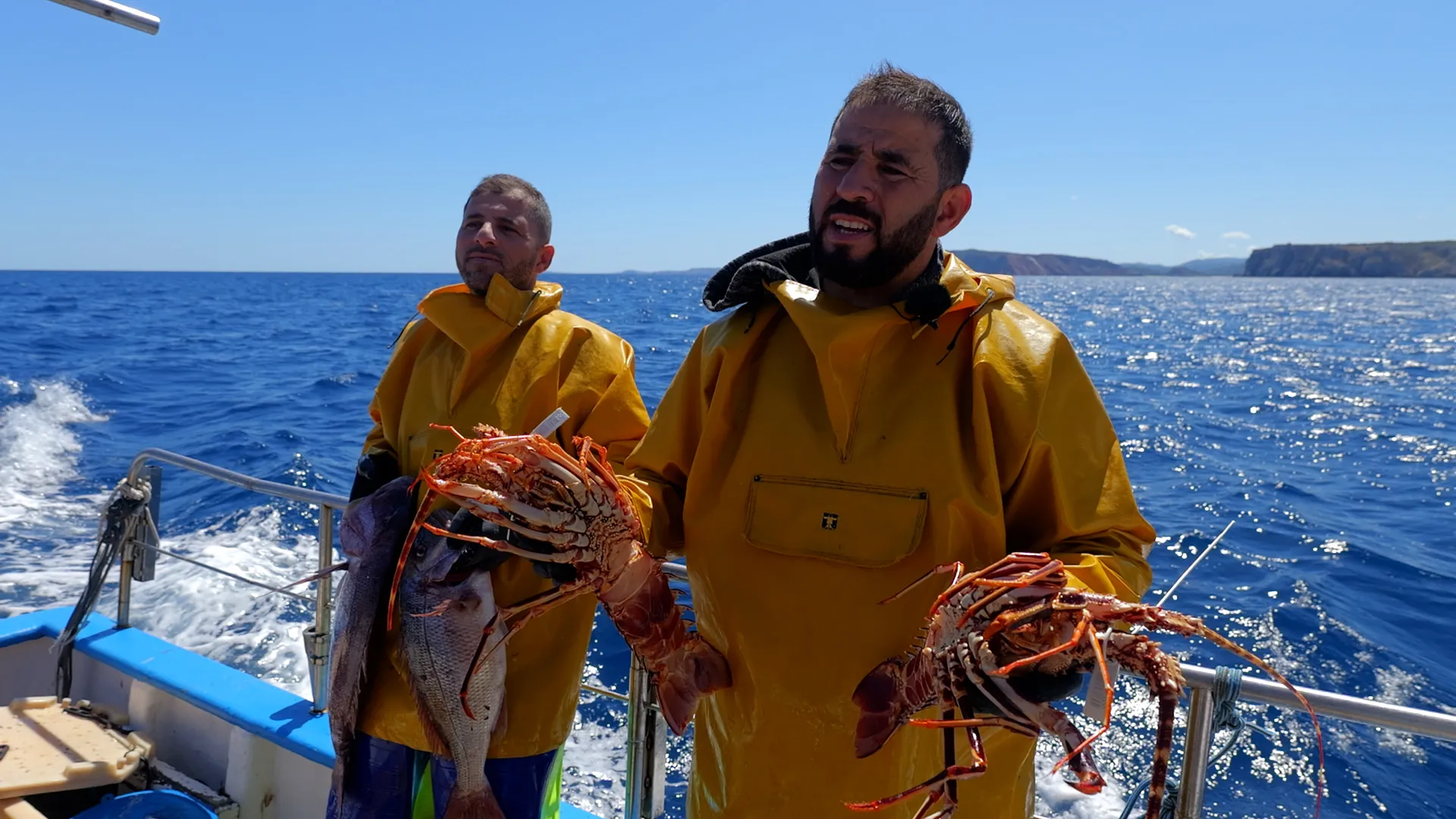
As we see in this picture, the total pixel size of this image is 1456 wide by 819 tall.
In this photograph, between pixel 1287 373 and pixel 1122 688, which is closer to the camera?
pixel 1122 688

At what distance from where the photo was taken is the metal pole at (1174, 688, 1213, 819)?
7.10 feet

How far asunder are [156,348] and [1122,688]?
26.6 metres

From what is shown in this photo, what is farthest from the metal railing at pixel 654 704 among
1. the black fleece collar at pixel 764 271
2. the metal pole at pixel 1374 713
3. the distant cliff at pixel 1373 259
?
the distant cliff at pixel 1373 259

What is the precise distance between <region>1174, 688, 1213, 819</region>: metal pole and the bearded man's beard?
120 cm

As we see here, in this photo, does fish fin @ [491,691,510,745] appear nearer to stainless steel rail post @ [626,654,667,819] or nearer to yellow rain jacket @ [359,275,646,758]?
yellow rain jacket @ [359,275,646,758]

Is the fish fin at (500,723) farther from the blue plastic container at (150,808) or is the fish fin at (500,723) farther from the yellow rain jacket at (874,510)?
the blue plastic container at (150,808)

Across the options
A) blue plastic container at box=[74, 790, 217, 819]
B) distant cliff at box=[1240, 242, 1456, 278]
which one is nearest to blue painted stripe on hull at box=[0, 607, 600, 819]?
blue plastic container at box=[74, 790, 217, 819]

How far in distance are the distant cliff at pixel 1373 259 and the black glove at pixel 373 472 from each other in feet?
602

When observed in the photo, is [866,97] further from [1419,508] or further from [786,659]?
[1419,508]

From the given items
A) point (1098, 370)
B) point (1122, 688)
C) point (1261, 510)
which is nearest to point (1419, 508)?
point (1261, 510)

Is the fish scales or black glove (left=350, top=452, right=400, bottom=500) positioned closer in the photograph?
the fish scales

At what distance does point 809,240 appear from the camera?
7.57 feet

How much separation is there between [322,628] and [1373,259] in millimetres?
185268

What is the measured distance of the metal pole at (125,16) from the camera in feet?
10.4
